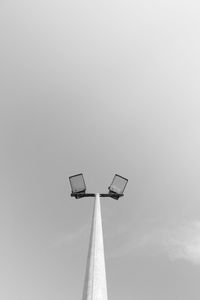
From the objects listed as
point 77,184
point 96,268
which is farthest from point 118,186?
point 96,268

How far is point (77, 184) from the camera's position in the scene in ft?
31.2

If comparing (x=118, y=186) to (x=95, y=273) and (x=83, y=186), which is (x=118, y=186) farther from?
(x=95, y=273)

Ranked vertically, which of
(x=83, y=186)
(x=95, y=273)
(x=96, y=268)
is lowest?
(x=95, y=273)

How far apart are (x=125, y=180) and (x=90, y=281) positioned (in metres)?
4.70

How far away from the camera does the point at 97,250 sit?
229 inches

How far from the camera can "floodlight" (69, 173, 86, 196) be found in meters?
9.44

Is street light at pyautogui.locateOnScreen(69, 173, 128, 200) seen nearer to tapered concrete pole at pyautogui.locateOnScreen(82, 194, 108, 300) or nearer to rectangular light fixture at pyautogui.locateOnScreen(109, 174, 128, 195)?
rectangular light fixture at pyautogui.locateOnScreen(109, 174, 128, 195)

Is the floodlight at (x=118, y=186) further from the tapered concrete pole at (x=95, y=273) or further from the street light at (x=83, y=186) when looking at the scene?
the tapered concrete pole at (x=95, y=273)

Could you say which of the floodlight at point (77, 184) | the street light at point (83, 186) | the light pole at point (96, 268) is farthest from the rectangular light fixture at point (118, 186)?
the light pole at point (96, 268)

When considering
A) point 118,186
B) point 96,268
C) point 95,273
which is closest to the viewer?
point 95,273

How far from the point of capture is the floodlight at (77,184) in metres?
9.44

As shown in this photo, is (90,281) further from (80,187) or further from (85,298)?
(80,187)

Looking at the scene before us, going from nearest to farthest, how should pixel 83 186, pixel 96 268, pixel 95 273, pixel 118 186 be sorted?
pixel 95 273, pixel 96 268, pixel 83 186, pixel 118 186

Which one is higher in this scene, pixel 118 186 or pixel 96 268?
pixel 118 186
